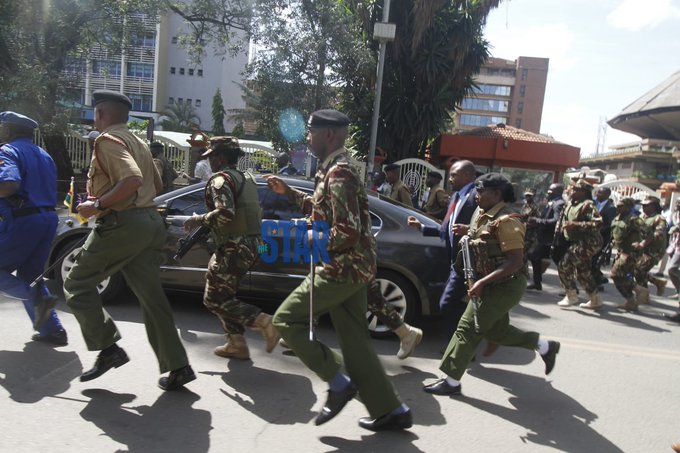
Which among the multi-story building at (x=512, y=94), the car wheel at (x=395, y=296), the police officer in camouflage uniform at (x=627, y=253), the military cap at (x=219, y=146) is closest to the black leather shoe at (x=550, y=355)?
the car wheel at (x=395, y=296)

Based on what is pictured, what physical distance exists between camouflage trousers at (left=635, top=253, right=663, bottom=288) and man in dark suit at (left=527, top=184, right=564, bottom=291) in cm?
124

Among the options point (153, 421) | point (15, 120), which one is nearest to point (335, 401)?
point (153, 421)

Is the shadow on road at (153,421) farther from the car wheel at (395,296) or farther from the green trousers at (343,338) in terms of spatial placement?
the car wheel at (395,296)

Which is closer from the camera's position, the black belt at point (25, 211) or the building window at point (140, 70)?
the black belt at point (25, 211)

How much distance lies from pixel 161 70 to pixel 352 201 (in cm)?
5552

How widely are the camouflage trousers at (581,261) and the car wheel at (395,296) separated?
3091mm

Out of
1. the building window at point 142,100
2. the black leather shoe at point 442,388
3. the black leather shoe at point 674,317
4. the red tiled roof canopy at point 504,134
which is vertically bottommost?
the black leather shoe at point 674,317

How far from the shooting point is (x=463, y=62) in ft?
58.0

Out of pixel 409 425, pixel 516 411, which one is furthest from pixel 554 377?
pixel 409 425

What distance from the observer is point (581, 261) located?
689 cm

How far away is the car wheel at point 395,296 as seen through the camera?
4.91 metres

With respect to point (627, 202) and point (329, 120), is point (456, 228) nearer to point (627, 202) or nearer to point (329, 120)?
point (329, 120)

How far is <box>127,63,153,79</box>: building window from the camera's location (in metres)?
51.5

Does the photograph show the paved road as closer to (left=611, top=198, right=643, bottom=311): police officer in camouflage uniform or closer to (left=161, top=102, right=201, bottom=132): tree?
(left=611, top=198, right=643, bottom=311): police officer in camouflage uniform
